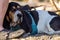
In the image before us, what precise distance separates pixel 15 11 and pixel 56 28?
0.31 meters

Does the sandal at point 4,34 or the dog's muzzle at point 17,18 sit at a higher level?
the dog's muzzle at point 17,18

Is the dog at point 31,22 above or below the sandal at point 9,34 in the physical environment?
above

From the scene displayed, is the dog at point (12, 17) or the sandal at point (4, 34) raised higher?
the dog at point (12, 17)

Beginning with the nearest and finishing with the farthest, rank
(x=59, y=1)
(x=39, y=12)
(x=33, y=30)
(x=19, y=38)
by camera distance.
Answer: (x=19, y=38), (x=33, y=30), (x=39, y=12), (x=59, y=1)

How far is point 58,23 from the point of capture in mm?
1618

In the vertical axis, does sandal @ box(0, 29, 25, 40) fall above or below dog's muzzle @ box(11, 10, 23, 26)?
below

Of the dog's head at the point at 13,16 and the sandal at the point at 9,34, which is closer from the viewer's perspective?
the sandal at the point at 9,34

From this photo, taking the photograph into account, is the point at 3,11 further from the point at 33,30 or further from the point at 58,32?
the point at 58,32

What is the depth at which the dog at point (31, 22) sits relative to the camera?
158 cm

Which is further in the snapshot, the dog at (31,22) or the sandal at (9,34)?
the dog at (31,22)

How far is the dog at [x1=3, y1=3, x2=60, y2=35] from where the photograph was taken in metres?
1.58

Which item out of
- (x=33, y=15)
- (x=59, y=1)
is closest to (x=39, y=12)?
(x=33, y=15)

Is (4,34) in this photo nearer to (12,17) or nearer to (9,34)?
(9,34)

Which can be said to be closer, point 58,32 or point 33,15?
point 58,32
